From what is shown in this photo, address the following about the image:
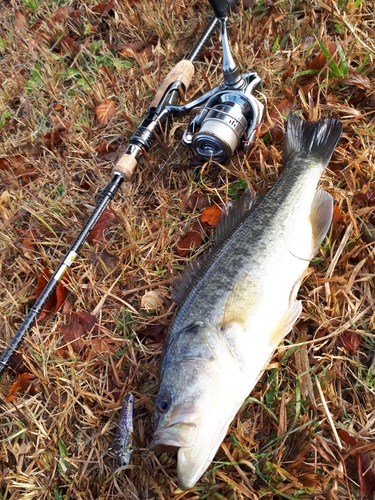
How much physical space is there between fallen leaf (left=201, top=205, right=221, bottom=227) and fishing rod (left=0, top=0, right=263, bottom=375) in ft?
1.30

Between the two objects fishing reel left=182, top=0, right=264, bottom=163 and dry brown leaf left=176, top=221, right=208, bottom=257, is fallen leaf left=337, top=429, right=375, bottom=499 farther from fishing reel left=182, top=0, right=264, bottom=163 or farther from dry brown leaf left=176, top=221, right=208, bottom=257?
fishing reel left=182, top=0, right=264, bottom=163

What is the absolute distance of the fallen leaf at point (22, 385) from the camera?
287 cm

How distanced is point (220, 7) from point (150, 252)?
5.96 ft

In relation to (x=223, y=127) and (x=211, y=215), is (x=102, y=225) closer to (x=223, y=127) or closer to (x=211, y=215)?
(x=211, y=215)

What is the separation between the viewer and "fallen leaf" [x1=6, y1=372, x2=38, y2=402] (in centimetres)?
287

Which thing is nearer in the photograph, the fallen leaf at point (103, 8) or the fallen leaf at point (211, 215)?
the fallen leaf at point (211, 215)

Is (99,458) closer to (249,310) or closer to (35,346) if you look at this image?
(35,346)

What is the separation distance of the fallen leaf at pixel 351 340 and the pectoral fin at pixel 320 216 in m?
0.52

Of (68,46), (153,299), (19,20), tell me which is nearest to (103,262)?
(153,299)

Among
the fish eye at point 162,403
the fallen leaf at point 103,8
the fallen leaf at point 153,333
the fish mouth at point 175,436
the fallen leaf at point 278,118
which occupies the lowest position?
the fallen leaf at point 153,333

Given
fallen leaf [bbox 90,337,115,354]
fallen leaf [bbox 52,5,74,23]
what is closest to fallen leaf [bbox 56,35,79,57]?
fallen leaf [bbox 52,5,74,23]

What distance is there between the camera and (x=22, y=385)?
2900mm

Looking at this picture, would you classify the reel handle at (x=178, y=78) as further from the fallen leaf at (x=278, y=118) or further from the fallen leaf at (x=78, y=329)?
the fallen leaf at (x=78, y=329)

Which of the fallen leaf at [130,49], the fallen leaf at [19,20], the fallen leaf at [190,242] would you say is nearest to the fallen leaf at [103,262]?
the fallen leaf at [190,242]
